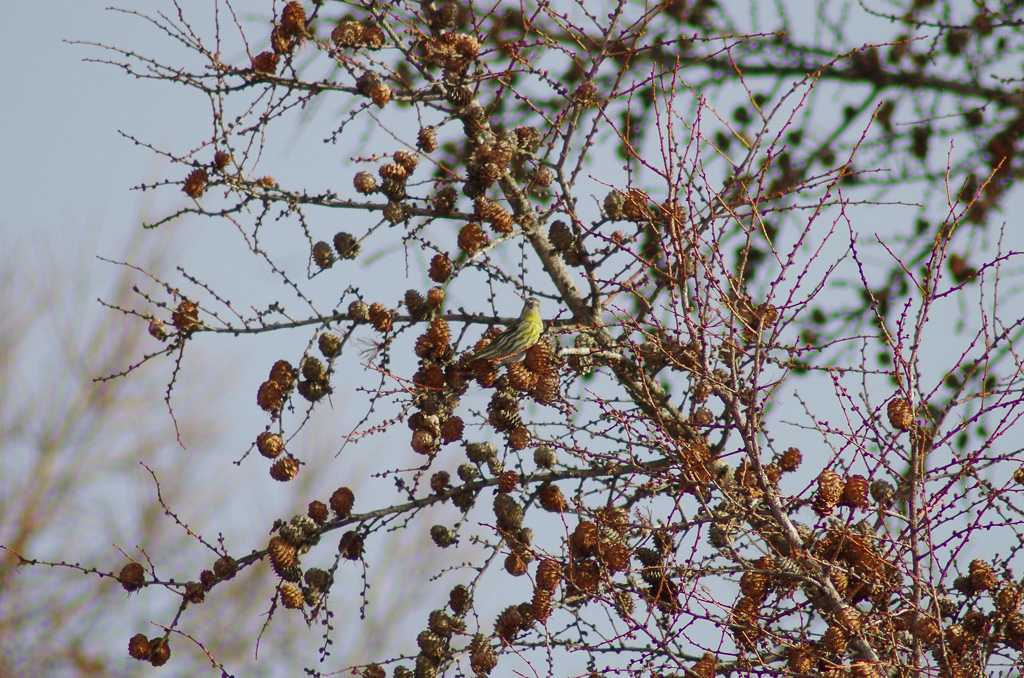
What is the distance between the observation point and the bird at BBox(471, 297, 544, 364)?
11.0 feet

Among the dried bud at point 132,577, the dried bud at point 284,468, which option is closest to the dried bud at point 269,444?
the dried bud at point 284,468

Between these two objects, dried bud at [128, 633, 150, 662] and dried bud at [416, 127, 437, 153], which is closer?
dried bud at [128, 633, 150, 662]

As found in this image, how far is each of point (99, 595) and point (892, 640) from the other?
971cm

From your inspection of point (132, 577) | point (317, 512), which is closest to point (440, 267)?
point (317, 512)

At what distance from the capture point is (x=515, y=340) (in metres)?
3.40

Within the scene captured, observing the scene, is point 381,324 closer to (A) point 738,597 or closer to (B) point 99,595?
(A) point 738,597

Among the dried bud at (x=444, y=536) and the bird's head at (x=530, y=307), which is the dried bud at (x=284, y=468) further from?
the bird's head at (x=530, y=307)

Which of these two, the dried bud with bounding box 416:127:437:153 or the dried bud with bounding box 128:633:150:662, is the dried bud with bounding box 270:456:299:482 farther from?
the dried bud with bounding box 416:127:437:153

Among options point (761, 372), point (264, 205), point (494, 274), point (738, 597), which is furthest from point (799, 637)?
point (264, 205)

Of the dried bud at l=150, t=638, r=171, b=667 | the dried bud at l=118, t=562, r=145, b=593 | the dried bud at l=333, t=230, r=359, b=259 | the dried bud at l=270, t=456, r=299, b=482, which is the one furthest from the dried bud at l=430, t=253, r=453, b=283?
the dried bud at l=150, t=638, r=171, b=667

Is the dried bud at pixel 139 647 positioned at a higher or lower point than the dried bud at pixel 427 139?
lower

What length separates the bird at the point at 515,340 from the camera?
3355 millimetres

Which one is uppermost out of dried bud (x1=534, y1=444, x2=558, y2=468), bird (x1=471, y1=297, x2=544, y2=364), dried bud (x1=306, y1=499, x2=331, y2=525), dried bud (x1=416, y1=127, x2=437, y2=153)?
dried bud (x1=416, y1=127, x2=437, y2=153)

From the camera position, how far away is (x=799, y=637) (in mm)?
3223
